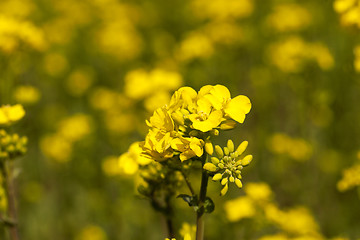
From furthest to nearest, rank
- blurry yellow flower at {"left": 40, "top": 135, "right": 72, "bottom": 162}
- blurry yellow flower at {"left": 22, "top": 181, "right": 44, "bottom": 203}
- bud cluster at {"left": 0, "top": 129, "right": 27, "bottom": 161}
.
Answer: blurry yellow flower at {"left": 40, "top": 135, "right": 72, "bottom": 162} < blurry yellow flower at {"left": 22, "top": 181, "right": 44, "bottom": 203} < bud cluster at {"left": 0, "top": 129, "right": 27, "bottom": 161}

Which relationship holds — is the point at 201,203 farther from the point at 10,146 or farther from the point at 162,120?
the point at 10,146

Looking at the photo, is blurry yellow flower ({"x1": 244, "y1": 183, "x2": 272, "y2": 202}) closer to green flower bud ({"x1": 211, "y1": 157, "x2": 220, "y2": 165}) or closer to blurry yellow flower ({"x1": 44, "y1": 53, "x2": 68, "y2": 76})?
green flower bud ({"x1": 211, "y1": 157, "x2": 220, "y2": 165})

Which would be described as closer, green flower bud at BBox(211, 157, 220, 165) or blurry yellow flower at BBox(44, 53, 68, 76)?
green flower bud at BBox(211, 157, 220, 165)

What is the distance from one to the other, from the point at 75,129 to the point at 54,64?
187cm

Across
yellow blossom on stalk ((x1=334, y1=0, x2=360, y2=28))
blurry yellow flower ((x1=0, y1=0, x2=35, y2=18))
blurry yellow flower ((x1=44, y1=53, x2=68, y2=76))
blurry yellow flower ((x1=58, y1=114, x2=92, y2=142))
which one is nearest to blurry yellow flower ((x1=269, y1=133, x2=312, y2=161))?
yellow blossom on stalk ((x1=334, y1=0, x2=360, y2=28))

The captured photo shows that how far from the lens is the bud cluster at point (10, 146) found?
98.4 inches

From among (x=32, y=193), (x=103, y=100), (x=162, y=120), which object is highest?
(x=103, y=100)

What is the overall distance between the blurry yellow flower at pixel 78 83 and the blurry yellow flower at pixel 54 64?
20cm

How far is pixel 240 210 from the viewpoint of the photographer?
304cm

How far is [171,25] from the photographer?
30.1ft

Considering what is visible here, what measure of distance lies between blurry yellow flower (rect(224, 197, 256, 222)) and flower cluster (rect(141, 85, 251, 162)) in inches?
52.7

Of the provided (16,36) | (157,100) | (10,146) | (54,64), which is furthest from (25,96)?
(54,64)

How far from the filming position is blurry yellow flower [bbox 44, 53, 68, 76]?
6941mm

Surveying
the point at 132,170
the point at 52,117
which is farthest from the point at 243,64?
the point at 132,170
